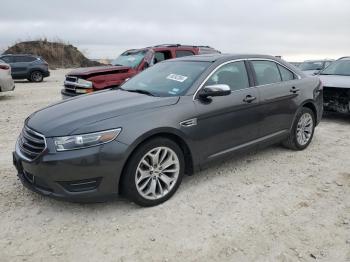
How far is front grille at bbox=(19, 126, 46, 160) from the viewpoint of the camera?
150 inches

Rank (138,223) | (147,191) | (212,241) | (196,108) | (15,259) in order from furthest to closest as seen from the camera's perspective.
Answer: (196,108) < (147,191) < (138,223) < (212,241) < (15,259)

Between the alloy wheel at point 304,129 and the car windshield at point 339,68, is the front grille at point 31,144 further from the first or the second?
the car windshield at point 339,68

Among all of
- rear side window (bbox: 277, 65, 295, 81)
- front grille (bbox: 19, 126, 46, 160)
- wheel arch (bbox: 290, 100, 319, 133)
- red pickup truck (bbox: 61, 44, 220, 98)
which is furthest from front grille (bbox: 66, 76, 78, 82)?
wheel arch (bbox: 290, 100, 319, 133)

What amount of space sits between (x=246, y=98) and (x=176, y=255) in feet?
8.17

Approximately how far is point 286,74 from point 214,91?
6.55ft

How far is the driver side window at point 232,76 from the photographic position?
482 centimetres

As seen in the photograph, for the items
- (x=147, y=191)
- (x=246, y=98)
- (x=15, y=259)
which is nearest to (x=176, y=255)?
(x=147, y=191)

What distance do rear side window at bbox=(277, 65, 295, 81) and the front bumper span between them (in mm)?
3159

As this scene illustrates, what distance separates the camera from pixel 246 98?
5016 mm

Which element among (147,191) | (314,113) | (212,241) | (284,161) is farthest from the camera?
(314,113)

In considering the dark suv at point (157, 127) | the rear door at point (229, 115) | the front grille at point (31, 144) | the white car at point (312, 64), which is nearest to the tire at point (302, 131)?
the dark suv at point (157, 127)

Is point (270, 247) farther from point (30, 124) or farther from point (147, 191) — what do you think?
point (30, 124)

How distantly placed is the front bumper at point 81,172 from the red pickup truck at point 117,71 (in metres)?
4.49

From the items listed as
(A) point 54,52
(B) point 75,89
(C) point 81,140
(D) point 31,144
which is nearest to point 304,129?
(C) point 81,140
